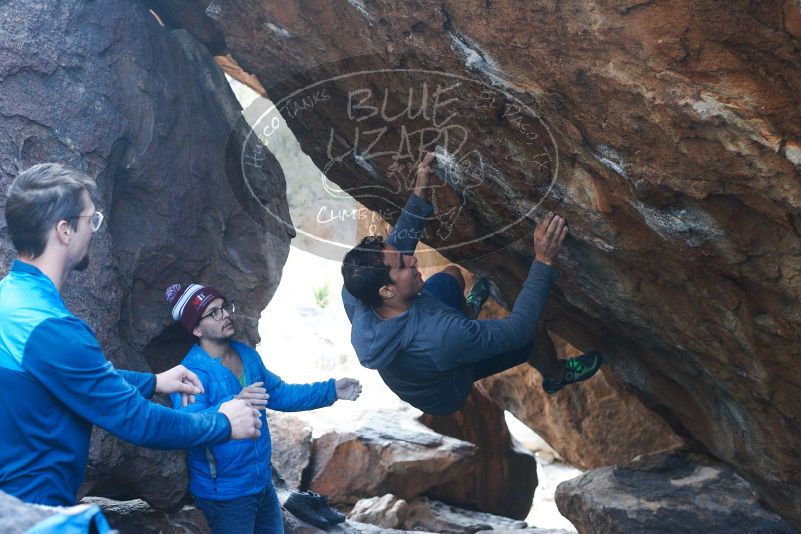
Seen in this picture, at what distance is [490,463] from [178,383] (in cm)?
528

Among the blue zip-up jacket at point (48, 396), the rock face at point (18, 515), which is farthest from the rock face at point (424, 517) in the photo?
the rock face at point (18, 515)

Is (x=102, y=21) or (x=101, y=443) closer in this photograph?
(x=101, y=443)

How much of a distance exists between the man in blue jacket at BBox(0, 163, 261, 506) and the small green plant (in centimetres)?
1439

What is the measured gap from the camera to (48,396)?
2.71 m

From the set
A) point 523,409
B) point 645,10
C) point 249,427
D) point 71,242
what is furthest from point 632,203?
point 523,409

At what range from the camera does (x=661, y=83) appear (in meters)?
3.02

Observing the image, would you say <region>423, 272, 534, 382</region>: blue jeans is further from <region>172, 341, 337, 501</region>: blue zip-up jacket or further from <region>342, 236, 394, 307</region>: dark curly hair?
<region>172, 341, 337, 501</region>: blue zip-up jacket

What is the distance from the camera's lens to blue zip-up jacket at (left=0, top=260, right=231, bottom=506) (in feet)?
8.64

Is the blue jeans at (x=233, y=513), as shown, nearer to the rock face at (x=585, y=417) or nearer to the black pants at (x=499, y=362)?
the black pants at (x=499, y=362)

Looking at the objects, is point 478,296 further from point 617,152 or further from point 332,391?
point 617,152

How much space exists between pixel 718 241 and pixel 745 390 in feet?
4.25

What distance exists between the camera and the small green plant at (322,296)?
1739 centimetres

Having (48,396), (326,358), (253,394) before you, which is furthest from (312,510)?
(326,358)

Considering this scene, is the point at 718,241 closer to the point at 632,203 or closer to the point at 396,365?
the point at 632,203
